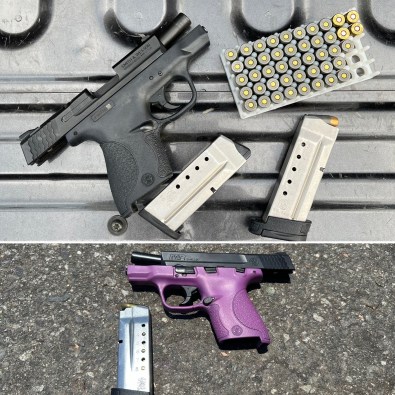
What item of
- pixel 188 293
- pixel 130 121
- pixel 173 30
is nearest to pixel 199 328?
pixel 188 293

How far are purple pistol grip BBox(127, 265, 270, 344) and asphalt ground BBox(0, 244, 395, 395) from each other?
0.17 metres

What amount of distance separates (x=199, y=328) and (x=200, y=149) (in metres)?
0.69

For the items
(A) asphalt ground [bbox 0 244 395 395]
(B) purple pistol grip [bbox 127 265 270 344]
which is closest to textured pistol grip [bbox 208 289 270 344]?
(B) purple pistol grip [bbox 127 265 270 344]

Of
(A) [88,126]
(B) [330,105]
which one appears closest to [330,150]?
(B) [330,105]

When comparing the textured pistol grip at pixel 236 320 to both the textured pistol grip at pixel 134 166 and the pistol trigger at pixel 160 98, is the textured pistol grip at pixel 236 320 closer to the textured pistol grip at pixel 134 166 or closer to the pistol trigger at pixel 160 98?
the textured pistol grip at pixel 134 166

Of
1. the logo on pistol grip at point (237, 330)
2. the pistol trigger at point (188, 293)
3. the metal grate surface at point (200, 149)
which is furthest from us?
the metal grate surface at point (200, 149)

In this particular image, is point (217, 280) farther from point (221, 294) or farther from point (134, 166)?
point (134, 166)

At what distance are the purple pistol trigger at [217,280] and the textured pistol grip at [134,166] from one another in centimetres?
23

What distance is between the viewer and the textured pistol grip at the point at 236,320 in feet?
7.31

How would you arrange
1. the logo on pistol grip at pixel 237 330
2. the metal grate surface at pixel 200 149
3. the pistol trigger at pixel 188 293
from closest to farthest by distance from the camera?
the logo on pistol grip at pixel 237 330, the pistol trigger at pixel 188 293, the metal grate surface at pixel 200 149

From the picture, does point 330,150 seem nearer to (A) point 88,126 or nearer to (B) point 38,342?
(A) point 88,126

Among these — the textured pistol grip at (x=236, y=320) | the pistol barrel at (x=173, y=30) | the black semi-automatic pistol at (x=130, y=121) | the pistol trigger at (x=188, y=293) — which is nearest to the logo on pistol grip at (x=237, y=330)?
the textured pistol grip at (x=236, y=320)

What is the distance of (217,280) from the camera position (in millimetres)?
2289

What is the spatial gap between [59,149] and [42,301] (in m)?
0.59
